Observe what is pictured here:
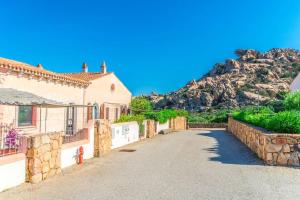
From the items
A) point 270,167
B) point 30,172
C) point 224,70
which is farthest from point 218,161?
point 224,70

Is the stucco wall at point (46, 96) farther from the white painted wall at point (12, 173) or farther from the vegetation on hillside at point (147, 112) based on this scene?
the vegetation on hillside at point (147, 112)

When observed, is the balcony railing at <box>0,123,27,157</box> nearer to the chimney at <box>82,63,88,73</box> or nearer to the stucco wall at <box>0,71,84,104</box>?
the stucco wall at <box>0,71,84,104</box>

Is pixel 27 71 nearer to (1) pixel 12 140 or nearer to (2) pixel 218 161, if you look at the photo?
(1) pixel 12 140

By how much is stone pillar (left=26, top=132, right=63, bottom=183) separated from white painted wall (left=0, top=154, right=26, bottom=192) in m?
0.21

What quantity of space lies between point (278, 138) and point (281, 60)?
88.1 meters

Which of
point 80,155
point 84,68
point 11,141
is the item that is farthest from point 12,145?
point 84,68

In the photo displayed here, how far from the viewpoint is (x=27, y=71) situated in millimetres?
17438

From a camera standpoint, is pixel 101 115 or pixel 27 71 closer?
pixel 27 71

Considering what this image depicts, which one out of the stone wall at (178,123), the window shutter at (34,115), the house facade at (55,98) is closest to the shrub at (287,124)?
the house facade at (55,98)

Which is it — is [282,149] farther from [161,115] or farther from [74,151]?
[161,115]

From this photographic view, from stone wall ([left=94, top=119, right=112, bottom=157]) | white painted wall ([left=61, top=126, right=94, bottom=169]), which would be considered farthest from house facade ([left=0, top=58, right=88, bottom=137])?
white painted wall ([left=61, top=126, right=94, bottom=169])

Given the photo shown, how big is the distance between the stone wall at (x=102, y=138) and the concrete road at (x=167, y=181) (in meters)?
1.16

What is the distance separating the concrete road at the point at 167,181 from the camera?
8.09 m

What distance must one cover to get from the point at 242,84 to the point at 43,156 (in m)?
71.9
